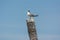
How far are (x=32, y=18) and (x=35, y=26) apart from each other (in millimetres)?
1567

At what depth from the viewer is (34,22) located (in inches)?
1428

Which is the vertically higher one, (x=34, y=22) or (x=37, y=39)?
(x=34, y=22)

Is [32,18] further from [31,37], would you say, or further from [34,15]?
[31,37]

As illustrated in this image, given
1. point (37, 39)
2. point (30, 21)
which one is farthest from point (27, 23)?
point (37, 39)

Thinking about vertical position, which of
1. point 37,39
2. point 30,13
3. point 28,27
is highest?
point 30,13

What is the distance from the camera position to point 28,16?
36531mm

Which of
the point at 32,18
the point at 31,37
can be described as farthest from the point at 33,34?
the point at 32,18

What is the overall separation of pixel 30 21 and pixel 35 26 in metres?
1.29

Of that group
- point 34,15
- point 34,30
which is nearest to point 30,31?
point 34,30

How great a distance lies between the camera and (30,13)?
36594 millimetres

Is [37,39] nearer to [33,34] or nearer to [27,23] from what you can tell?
[33,34]

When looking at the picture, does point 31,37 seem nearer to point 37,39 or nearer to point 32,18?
point 37,39

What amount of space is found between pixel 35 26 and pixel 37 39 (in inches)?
94.1

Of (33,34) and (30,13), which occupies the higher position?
(30,13)
